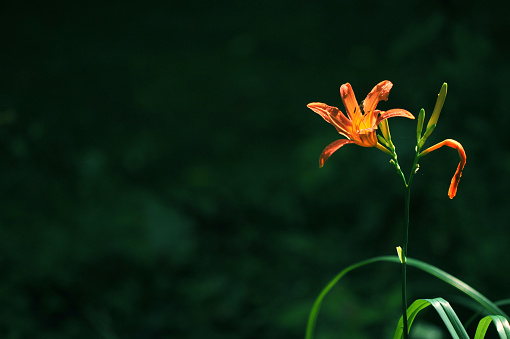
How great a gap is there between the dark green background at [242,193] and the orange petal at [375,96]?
1.25 metres

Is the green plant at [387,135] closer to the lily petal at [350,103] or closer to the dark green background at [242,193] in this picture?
the lily petal at [350,103]

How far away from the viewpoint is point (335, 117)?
36.0 inches

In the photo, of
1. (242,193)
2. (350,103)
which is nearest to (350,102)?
(350,103)

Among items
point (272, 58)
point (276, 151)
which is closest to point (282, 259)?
point (276, 151)

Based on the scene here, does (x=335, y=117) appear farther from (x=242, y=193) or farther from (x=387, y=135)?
(x=242, y=193)

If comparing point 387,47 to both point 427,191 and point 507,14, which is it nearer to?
point 507,14

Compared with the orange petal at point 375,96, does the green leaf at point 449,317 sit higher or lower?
lower

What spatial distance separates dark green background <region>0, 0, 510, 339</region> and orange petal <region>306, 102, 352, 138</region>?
1230 mm

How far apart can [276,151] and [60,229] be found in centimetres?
132

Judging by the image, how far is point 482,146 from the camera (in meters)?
2.29

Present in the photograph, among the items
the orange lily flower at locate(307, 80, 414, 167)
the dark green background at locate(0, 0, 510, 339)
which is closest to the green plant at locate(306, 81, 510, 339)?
the orange lily flower at locate(307, 80, 414, 167)

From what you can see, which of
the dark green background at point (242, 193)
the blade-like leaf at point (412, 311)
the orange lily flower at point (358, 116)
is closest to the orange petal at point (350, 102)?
the orange lily flower at point (358, 116)

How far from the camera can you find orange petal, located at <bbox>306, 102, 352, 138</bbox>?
912 mm

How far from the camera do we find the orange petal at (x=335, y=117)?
0.91m
